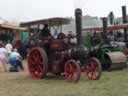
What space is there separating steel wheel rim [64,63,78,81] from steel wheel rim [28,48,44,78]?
899mm

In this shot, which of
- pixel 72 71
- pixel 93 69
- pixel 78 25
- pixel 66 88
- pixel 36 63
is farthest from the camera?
pixel 36 63

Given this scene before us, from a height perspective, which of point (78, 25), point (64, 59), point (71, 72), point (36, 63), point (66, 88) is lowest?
point (66, 88)

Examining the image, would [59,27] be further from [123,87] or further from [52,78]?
[123,87]

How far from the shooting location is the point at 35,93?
29.8ft

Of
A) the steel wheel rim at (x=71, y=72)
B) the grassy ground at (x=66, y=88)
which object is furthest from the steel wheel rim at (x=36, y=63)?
the steel wheel rim at (x=71, y=72)

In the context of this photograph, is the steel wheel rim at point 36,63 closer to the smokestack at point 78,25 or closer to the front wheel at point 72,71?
the front wheel at point 72,71

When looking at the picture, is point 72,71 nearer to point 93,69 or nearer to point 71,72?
point 71,72

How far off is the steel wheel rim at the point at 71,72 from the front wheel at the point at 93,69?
2.31 feet

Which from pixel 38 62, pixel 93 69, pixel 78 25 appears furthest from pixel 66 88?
pixel 38 62

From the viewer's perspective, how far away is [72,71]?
37.1 ft

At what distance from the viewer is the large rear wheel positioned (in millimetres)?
11945

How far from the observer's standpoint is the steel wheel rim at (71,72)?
11.2m

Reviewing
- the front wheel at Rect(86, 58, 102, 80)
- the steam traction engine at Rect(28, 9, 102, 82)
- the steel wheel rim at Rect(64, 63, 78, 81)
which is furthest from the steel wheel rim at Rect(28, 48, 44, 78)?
the front wheel at Rect(86, 58, 102, 80)

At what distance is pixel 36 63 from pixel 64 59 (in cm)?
100
